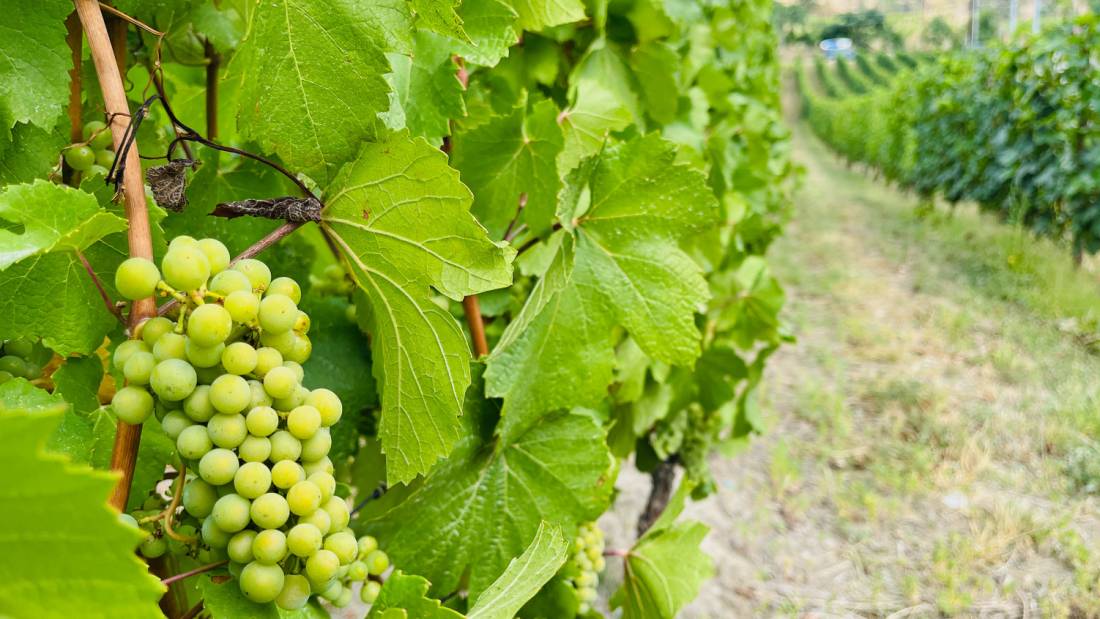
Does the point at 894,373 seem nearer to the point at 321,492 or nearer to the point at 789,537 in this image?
the point at 789,537

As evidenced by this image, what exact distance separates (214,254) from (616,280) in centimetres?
77

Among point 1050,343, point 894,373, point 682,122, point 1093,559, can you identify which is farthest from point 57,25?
point 1050,343

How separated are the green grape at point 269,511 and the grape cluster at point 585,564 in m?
0.81

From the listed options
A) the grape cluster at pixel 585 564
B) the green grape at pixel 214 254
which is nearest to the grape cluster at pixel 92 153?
the green grape at pixel 214 254

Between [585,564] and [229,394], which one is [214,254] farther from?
[585,564]

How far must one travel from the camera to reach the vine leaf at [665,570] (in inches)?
59.4

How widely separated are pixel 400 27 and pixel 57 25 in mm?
337

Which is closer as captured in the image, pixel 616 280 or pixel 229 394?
pixel 229 394

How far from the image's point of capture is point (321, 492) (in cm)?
64

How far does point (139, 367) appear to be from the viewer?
1.87 ft

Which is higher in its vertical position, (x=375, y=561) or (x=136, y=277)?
(x=136, y=277)

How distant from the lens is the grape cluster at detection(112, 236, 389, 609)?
1.86 ft

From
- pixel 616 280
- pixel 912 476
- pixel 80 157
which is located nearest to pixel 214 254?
pixel 80 157

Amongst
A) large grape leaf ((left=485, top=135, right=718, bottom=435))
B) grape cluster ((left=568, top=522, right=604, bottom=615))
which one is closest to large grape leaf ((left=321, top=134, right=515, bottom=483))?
large grape leaf ((left=485, top=135, right=718, bottom=435))
